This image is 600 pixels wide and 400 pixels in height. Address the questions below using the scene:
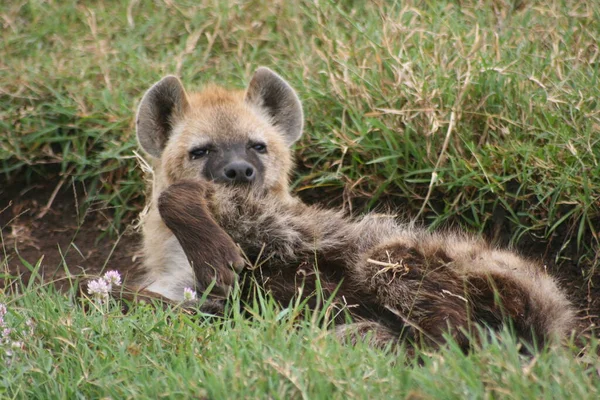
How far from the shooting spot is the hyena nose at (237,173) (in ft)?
15.1

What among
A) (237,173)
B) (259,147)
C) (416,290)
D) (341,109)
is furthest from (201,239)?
(341,109)

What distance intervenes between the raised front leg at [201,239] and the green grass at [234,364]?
37 cm

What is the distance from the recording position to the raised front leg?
387 cm

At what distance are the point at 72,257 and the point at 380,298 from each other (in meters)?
2.41

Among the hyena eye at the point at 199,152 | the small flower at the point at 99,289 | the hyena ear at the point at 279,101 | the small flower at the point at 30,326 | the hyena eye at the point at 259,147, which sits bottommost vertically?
the small flower at the point at 30,326

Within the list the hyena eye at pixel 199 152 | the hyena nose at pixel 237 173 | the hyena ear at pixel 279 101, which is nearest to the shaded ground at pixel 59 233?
the hyena ear at pixel 279 101

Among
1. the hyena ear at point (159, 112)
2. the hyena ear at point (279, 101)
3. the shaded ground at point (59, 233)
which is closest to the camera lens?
the hyena ear at point (159, 112)

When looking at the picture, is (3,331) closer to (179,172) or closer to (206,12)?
(179,172)

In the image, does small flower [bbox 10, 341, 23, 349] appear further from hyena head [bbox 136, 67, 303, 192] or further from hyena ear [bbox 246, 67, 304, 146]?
hyena ear [bbox 246, 67, 304, 146]

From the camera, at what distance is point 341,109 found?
5.44m

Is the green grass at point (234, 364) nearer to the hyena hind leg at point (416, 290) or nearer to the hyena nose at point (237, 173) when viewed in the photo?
the hyena hind leg at point (416, 290)

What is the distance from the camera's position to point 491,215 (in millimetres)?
4996

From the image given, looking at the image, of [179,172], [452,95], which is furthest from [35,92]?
[452,95]

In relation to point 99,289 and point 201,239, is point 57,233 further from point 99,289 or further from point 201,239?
point 99,289
